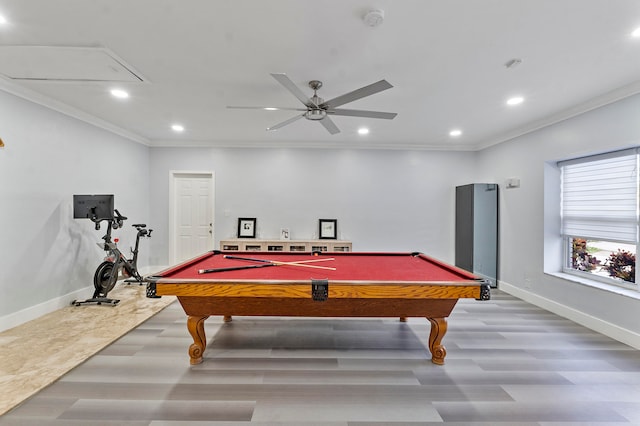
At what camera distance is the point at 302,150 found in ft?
17.4

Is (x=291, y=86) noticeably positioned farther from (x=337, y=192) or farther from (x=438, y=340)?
(x=337, y=192)

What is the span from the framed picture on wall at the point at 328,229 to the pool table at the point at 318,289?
2303 mm

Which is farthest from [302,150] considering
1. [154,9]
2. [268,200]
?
[154,9]

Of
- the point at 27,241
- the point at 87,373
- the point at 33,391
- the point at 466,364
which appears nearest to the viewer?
the point at 33,391

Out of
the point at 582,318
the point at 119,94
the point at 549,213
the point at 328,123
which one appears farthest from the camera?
the point at 549,213

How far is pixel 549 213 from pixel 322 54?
3.58m

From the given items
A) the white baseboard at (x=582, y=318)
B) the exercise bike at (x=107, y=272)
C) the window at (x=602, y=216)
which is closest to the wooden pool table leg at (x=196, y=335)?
the exercise bike at (x=107, y=272)

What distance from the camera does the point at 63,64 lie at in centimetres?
243

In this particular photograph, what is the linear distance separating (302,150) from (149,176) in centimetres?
286

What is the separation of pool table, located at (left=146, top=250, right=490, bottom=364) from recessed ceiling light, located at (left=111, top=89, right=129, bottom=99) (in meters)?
1.97

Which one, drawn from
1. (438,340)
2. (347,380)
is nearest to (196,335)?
(347,380)

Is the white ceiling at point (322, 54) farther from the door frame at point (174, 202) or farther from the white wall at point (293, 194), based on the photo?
the door frame at point (174, 202)

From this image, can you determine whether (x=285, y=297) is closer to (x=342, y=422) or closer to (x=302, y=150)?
(x=342, y=422)

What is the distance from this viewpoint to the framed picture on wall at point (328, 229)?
5266 mm
